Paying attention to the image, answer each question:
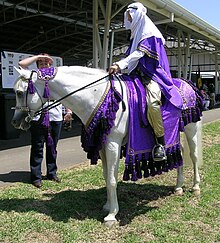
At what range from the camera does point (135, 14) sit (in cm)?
392

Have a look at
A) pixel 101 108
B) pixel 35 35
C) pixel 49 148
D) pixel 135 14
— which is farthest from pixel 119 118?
pixel 35 35

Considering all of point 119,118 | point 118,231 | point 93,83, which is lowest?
point 118,231

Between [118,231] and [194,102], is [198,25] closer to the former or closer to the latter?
[194,102]

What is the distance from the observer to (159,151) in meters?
4.04

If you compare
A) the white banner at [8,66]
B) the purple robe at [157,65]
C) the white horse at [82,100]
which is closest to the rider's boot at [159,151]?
the white horse at [82,100]

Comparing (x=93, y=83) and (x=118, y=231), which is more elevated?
(x=93, y=83)

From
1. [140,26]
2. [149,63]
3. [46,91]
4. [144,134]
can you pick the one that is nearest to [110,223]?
[144,134]

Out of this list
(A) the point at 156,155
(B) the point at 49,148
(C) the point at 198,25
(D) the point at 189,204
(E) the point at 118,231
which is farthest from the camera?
(C) the point at 198,25

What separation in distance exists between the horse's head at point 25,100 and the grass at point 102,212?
1.16m

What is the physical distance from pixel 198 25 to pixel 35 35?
1351 centimetres

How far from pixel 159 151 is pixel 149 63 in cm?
102

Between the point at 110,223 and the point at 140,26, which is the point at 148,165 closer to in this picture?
the point at 110,223

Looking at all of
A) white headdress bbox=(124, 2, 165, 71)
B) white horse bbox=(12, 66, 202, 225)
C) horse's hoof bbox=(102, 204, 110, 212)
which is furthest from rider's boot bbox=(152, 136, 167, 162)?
white headdress bbox=(124, 2, 165, 71)

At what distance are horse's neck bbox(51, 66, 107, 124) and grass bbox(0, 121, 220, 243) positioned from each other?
1.20m
